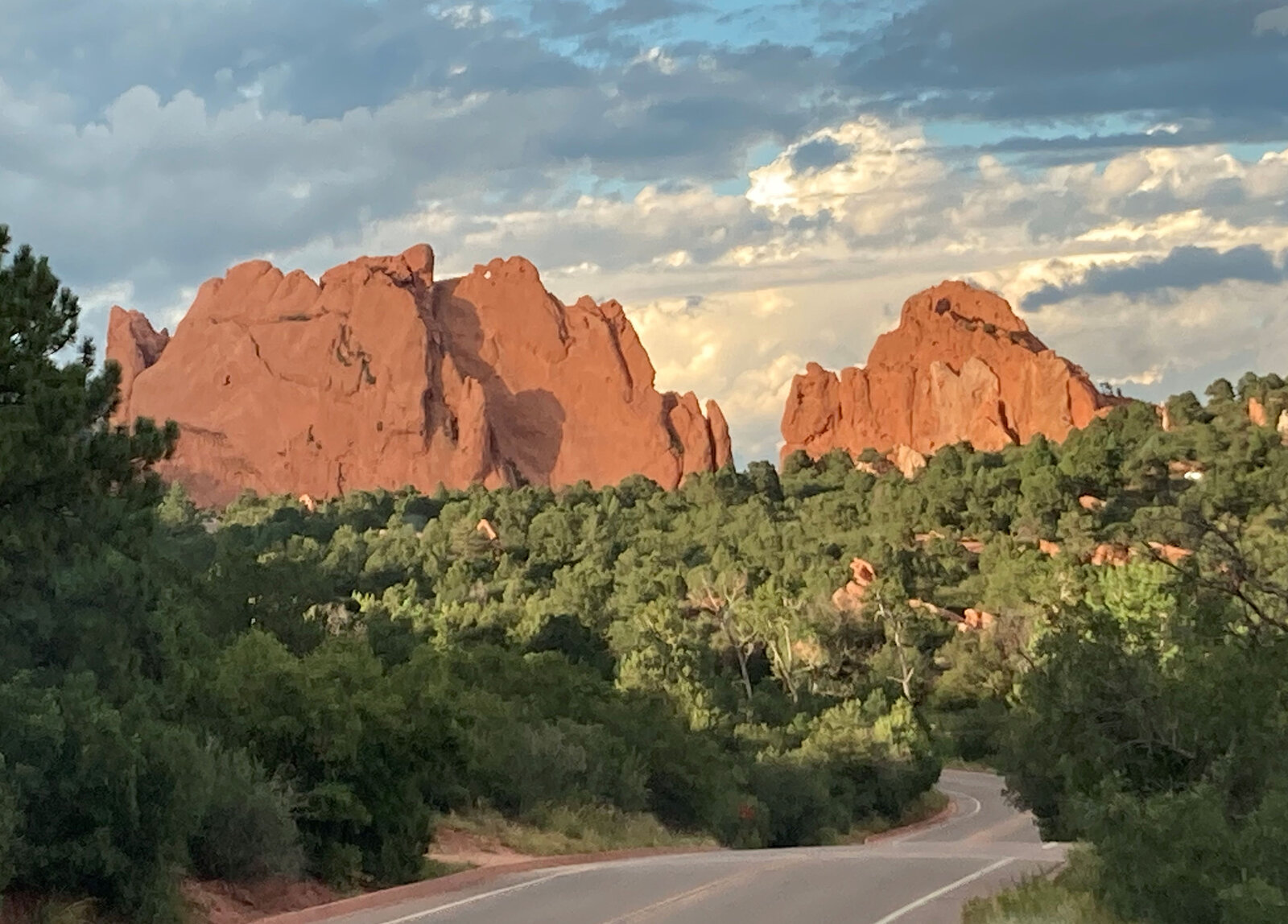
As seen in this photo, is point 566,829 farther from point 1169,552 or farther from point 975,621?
point 975,621

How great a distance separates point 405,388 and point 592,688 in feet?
259

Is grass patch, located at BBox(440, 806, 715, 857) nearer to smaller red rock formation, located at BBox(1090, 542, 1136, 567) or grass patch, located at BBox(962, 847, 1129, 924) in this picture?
grass patch, located at BBox(962, 847, 1129, 924)

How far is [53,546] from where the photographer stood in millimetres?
14883

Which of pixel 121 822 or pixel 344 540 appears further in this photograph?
pixel 344 540

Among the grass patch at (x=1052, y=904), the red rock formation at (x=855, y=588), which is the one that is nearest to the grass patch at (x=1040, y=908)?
the grass patch at (x=1052, y=904)

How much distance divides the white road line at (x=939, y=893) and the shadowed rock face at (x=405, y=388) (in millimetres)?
94045

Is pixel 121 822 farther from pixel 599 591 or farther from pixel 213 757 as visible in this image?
pixel 599 591

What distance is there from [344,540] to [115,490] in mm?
71306

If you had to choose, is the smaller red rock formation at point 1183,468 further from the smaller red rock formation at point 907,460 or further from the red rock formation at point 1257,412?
the smaller red rock formation at point 907,460

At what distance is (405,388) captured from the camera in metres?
118

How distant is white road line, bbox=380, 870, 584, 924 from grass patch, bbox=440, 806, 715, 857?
4.74 metres

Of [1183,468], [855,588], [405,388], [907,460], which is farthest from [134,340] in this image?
[1183,468]

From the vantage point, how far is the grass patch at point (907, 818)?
43.9 m

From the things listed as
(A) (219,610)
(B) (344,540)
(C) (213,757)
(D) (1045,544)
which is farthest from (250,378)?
(C) (213,757)
